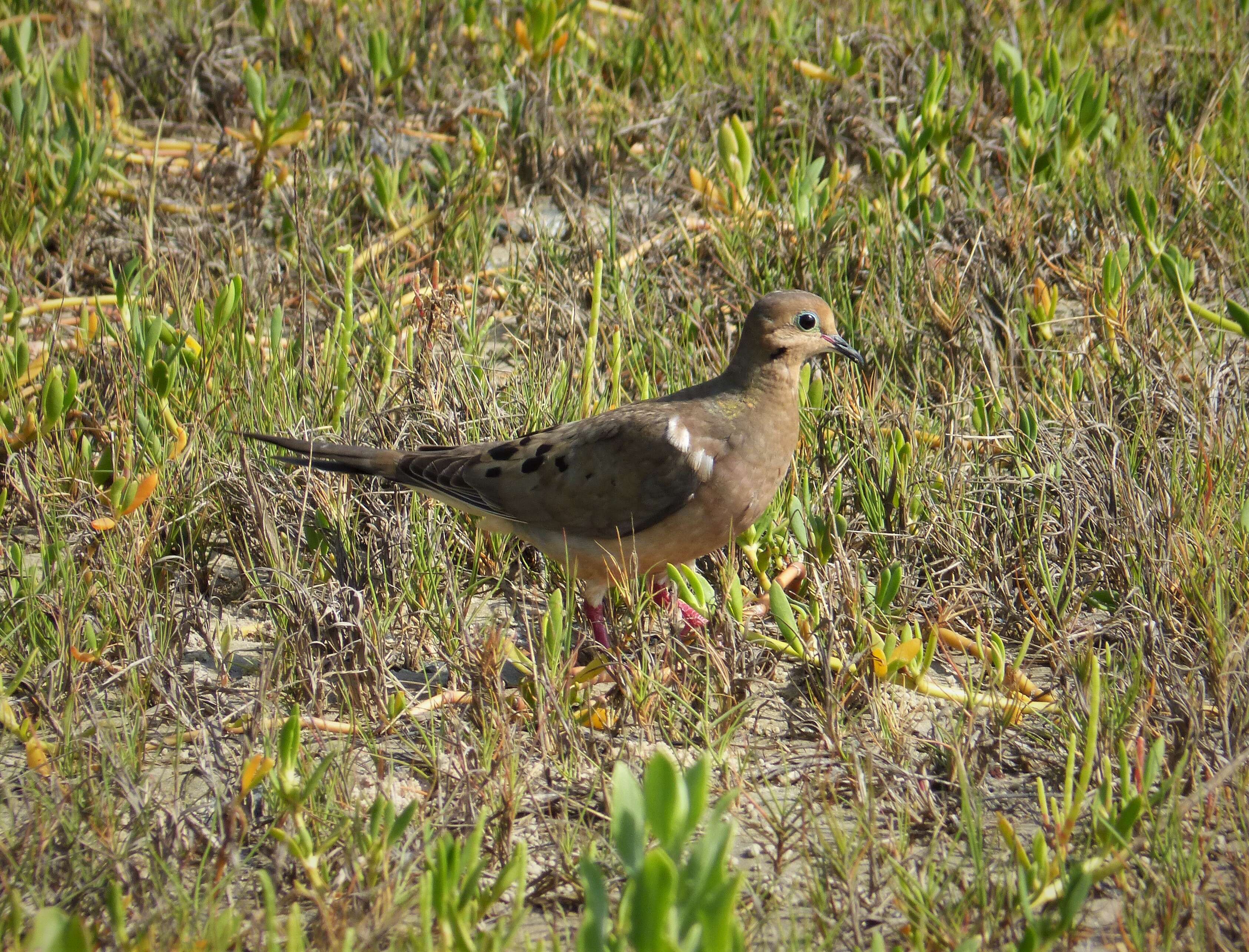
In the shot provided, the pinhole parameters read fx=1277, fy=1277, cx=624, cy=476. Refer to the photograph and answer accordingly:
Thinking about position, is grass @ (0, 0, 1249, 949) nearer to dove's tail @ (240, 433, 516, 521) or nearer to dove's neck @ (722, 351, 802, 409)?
dove's tail @ (240, 433, 516, 521)

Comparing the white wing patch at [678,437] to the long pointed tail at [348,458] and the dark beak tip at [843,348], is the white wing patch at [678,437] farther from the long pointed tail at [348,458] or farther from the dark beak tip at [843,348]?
the long pointed tail at [348,458]

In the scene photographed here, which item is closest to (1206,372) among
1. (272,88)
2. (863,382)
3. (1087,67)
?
(863,382)

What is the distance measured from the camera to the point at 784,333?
13.0 feet

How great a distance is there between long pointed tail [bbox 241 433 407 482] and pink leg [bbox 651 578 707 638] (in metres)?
0.87

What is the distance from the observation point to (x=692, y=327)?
16.1ft

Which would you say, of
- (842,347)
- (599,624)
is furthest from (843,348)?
(599,624)

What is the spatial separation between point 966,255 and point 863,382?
78 cm

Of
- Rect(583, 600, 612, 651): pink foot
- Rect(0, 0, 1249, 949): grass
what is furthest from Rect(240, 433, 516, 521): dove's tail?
Rect(583, 600, 612, 651): pink foot

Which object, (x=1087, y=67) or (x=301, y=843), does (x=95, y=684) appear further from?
(x=1087, y=67)

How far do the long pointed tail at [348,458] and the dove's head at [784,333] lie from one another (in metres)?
1.11

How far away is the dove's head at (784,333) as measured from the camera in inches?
156

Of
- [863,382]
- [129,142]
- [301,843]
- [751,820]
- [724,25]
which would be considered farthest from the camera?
[724,25]

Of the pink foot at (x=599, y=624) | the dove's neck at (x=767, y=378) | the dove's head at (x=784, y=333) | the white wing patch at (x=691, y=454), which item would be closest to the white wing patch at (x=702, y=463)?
the white wing patch at (x=691, y=454)

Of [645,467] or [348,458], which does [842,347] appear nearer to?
[645,467]
